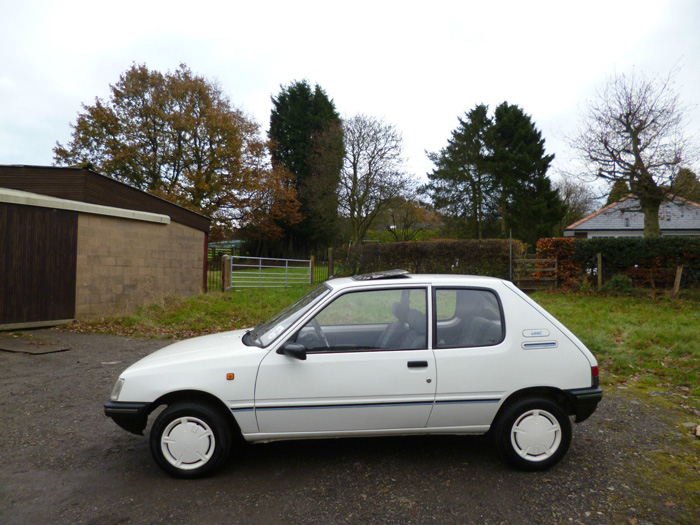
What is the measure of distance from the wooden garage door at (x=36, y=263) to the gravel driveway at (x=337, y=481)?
20.0 feet

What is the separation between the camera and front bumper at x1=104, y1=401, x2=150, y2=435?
3.45 m

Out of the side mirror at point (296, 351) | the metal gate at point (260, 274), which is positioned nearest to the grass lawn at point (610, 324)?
the metal gate at point (260, 274)

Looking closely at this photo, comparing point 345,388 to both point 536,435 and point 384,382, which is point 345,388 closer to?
point 384,382

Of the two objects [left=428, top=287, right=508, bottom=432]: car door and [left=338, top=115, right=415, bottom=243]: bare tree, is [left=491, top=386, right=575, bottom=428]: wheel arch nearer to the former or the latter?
[left=428, top=287, right=508, bottom=432]: car door

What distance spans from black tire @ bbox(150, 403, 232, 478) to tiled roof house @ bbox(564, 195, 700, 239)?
30.0 m

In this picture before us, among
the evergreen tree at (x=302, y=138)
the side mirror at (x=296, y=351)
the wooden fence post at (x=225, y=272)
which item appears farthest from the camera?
the evergreen tree at (x=302, y=138)

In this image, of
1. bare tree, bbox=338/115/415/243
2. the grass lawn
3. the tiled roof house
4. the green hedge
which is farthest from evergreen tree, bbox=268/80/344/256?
the grass lawn

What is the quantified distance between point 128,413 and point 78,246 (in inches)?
368

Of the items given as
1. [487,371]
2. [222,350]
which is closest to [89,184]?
[222,350]

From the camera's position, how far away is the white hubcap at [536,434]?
11.7 feet

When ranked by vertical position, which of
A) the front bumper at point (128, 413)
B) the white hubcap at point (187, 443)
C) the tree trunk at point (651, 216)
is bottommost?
the white hubcap at point (187, 443)

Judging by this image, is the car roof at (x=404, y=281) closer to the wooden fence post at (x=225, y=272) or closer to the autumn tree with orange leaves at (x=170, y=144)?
the wooden fence post at (x=225, y=272)

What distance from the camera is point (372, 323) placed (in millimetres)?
3988

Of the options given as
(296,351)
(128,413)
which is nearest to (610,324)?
(296,351)
